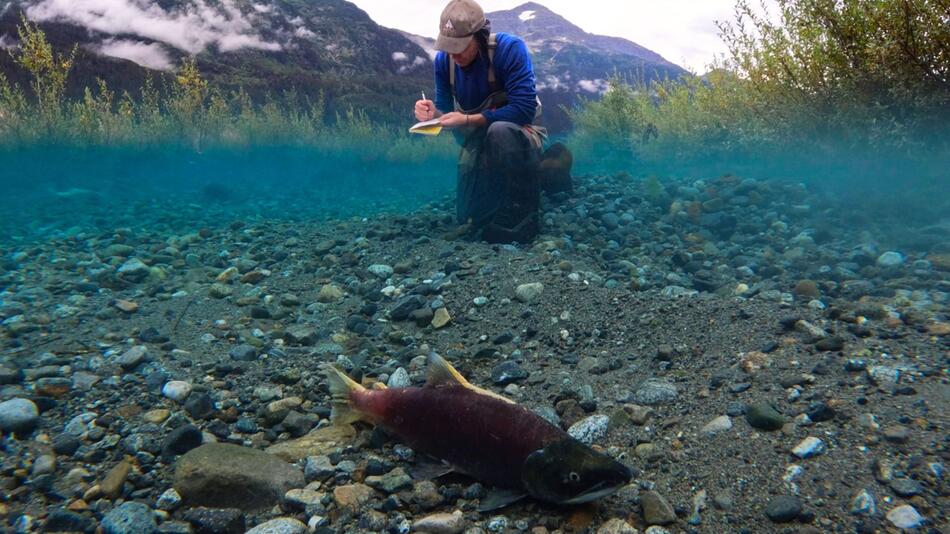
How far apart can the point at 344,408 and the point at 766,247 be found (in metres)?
4.20

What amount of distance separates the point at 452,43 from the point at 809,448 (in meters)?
3.68

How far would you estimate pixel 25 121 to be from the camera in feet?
24.2

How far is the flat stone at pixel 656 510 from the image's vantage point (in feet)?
5.32

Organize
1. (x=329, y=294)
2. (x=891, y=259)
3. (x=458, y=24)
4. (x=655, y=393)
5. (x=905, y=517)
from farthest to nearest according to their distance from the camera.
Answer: (x=329, y=294) < (x=458, y=24) < (x=891, y=259) < (x=655, y=393) < (x=905, y=517)

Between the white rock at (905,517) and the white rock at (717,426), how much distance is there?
575 millimetres

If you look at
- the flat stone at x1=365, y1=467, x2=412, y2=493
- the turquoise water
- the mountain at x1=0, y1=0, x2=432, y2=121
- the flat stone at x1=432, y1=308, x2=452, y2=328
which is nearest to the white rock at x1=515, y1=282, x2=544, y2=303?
the flat stone at x1=432, y1=308, x2=452, y2=328

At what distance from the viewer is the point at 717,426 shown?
2049mm

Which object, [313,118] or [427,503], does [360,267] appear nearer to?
[427,503]

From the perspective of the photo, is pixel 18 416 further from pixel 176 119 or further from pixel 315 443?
pixel 176 119

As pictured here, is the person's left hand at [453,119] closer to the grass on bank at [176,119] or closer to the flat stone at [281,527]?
the flat stone at [281,527]

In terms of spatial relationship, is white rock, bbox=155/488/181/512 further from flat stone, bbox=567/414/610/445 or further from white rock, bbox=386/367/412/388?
flat stone, bbox=567/414/610/445

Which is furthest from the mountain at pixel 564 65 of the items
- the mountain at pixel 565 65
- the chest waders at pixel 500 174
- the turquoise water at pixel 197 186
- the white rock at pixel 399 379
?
the white rock at pixel 399 379

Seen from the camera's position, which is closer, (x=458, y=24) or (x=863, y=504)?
(x=863, y=504)

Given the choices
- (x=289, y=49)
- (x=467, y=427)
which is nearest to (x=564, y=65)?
(x=289, y=49)
